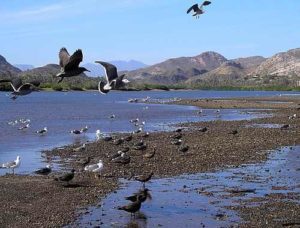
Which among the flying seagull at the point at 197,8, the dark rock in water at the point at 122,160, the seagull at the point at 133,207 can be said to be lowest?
the seagull at the point at 133,207

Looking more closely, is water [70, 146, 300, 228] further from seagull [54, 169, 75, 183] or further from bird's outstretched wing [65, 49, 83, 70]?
bird's outstretched wing [65, 49, 83, 70]

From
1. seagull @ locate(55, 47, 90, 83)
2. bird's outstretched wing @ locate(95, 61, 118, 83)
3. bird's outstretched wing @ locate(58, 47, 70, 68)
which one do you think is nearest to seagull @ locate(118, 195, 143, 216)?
bird's outstretched wing @ locate(95, 61, 118, 83)

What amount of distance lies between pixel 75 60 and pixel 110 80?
102cm

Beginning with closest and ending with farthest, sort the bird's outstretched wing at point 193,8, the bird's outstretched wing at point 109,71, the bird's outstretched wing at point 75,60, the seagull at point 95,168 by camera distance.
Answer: the bird's outstretched wing at point 75,60 < the bird's outstretched wing at point 109,71 < the bird's outstretched wing at point 193,8 < the seagull at point 95,168

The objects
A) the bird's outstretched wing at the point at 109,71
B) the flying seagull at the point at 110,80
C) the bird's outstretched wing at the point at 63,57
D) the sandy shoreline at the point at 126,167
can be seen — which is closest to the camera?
the bird's outstretched wing at the point at 63,57

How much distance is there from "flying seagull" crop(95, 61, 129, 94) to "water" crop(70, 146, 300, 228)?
498 centimetres

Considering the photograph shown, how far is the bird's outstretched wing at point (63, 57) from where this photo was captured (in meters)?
11.4

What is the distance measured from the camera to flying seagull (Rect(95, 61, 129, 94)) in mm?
11633

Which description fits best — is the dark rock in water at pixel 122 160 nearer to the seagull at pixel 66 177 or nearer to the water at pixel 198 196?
the water at pixel 198 196

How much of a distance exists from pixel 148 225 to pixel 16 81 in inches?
221

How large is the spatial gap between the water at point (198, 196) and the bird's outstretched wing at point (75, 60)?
5.57 m

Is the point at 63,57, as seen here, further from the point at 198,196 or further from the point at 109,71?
the point at 198,196

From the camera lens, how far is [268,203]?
1742cm

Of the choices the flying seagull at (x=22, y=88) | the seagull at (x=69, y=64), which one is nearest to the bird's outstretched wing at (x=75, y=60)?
the seagull at (x=69, y=64)
